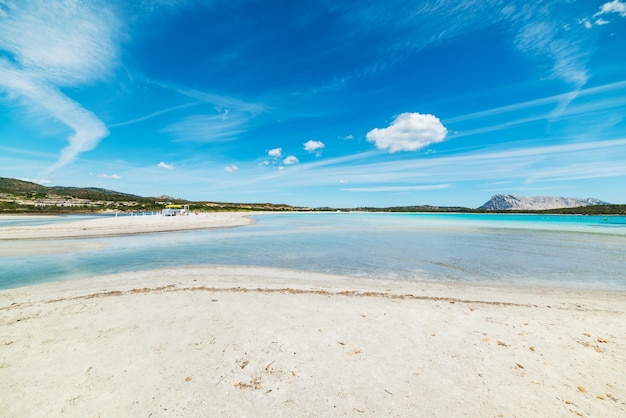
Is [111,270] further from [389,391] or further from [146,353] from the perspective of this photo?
[389,391]

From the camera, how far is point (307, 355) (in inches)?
198

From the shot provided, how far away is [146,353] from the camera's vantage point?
5000mm

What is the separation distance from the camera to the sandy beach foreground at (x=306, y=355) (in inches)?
149

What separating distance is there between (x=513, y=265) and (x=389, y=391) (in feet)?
47.8

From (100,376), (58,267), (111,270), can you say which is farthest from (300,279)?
(58,267)

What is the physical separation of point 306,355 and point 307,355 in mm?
19

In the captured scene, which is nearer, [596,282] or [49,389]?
[49,389]

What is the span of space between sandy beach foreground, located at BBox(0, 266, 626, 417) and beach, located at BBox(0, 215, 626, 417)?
0.09 ft

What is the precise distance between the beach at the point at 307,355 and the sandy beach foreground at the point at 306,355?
3 cm

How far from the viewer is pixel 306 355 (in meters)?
5.03

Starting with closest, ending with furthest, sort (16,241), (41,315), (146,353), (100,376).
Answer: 1. (100,376)
2. (146,353)
3. (41,315)
4. (16,241)

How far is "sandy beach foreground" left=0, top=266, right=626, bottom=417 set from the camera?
3.78 m

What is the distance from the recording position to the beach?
149 inches

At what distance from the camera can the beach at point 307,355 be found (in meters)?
3.78
